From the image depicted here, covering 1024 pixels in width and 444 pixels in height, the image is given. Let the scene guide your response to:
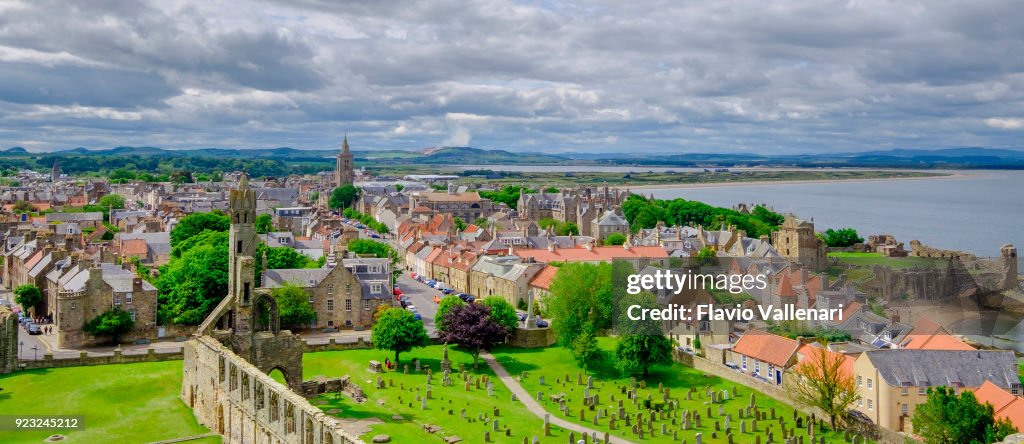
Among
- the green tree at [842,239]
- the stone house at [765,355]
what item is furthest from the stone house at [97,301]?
the green tree at [842,239]

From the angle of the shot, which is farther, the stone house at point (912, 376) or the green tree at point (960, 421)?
the stone house at point (912, 376)

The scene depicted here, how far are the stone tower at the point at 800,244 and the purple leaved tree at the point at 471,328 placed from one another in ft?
143

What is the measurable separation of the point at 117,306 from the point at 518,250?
4277 cm

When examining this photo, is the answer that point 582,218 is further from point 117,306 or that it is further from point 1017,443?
point 1017,443

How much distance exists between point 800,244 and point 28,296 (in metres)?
69.1

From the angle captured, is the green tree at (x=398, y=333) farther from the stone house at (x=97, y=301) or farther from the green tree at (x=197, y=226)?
the green tree at (x=197, y=226)

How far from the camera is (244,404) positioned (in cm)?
3253

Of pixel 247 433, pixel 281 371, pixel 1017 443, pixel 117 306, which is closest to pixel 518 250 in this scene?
pixel 117 306

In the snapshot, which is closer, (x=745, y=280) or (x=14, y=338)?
(x=14, y=338)

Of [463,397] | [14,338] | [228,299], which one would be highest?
[228,299]

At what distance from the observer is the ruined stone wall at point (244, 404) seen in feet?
88.6

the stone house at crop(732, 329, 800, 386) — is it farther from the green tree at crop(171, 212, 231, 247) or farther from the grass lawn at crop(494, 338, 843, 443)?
the green tree at crop(171, 212, 231, 247)

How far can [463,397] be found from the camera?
4234 cm

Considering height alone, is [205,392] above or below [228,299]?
below
